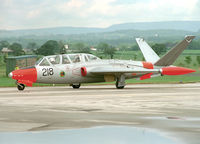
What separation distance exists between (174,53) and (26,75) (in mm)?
9951

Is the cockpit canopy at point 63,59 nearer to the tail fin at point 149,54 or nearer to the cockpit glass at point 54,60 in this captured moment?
the cockpit glass at point 54,60

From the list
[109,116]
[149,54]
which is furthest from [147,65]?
[109,116]

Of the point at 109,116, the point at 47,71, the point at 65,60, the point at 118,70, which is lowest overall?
the point at 118,70

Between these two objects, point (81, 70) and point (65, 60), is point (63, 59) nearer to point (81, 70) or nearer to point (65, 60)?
point (65, 60)

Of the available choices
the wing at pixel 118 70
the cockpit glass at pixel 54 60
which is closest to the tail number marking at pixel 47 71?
the cockpit glass at pixel 54 60

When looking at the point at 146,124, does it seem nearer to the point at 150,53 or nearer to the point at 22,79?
the point at 22,79

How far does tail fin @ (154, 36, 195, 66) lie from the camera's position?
1265 inches

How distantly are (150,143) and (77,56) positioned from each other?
20.6 metres

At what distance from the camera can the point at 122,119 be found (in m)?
14.4

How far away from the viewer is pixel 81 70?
30.6 meters

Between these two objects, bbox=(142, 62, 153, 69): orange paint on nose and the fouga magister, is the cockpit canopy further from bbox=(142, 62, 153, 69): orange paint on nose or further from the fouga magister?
bbox=(142, 62, 153, 69): orange paint on nose

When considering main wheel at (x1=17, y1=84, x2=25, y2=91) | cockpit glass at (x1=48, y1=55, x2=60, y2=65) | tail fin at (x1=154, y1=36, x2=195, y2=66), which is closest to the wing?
tail fin at (x1=154, y1=36, x2=195, y2=66)

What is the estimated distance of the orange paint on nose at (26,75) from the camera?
1121 inches

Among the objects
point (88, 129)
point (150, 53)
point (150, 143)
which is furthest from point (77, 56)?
point (150, 143)
